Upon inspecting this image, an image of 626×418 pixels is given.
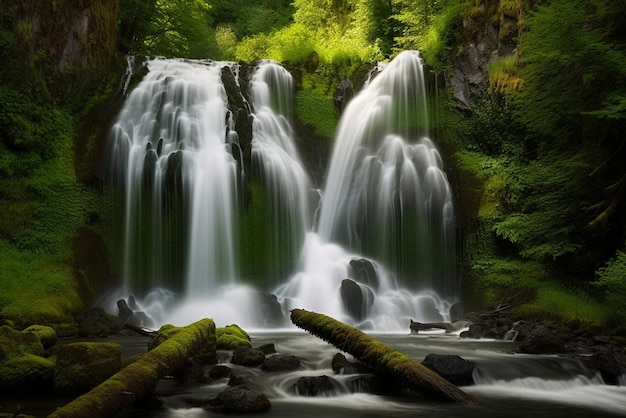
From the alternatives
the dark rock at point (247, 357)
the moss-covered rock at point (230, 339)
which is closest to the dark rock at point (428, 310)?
the moss-covered rock at point (230, 339)

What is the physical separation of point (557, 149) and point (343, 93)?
839 centimetres

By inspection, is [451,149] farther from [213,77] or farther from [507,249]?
[213,77]

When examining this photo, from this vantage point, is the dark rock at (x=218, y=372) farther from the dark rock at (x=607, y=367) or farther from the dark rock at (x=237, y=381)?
the dark rock at (x=607, y=367)

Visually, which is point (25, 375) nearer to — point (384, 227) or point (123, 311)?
point (123, 311)

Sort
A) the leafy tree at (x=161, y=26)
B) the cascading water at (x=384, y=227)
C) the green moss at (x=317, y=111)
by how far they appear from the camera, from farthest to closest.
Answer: the leafy tree at (x=161, y=26) < the green moss at (x=317, y=111) < the cascading water at (x=384, y=227)

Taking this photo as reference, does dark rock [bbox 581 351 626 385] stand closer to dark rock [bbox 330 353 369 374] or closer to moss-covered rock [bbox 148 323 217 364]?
dark rock [bbox 330 353 369 374]

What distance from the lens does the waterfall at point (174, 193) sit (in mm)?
15156

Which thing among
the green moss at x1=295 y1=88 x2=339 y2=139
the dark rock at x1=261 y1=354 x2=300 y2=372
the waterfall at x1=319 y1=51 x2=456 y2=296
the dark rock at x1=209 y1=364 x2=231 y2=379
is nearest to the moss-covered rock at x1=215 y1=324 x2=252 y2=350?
the dark rock at x1=261 y1=354 x2=300 y2=372

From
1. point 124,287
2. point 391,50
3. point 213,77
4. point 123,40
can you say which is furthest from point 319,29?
point 124,287

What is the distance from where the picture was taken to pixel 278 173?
17172mm

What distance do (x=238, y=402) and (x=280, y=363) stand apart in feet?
5.81

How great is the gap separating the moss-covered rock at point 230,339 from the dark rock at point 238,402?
8.32 ft

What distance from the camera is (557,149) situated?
600 inches

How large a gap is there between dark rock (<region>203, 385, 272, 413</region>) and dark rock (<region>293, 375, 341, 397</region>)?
2.51ft
